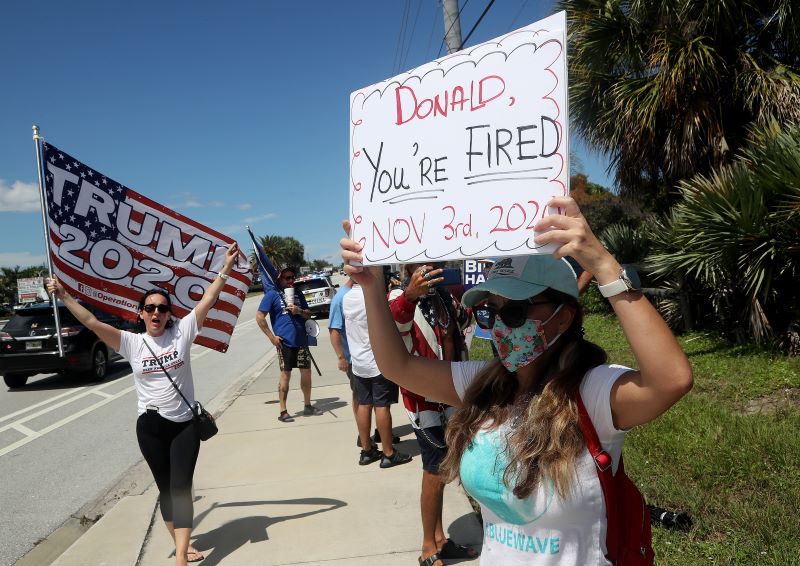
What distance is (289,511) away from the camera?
4.84m

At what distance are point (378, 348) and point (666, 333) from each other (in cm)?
97

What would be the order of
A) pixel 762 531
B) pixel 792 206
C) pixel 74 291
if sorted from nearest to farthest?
pixel 762 531, pixel 74 291, pixel 792 206

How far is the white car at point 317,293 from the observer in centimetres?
2323

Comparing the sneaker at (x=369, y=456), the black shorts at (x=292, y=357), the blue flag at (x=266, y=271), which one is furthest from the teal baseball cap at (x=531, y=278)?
the black shorts at (x=292, y=357)

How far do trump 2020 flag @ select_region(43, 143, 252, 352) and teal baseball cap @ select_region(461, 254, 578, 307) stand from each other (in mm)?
3421

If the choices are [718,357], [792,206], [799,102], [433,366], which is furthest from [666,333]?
[799,102]

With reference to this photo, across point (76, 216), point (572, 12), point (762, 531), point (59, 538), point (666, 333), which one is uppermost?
point (572, 12)

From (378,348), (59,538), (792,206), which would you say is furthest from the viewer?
(792,206)

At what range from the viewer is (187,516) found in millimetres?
3830

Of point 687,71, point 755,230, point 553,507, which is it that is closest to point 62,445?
point 553,507

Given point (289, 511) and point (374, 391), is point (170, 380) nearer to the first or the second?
point (289, 511)

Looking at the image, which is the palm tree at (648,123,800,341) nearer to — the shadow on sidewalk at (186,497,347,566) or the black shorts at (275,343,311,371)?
the black shorts at (275,343,311,371)

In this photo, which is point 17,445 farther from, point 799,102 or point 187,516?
point 799,102

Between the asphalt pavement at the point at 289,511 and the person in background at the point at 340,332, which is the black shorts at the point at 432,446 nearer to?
the asphalt pavement at the point at 289,511
